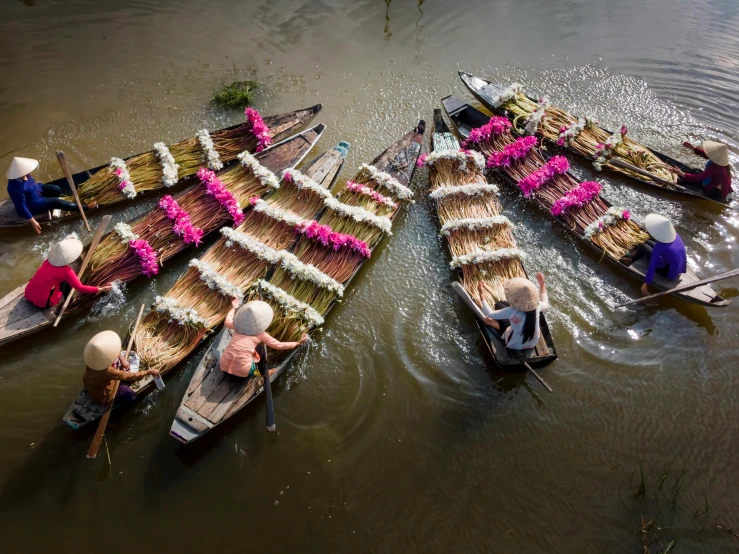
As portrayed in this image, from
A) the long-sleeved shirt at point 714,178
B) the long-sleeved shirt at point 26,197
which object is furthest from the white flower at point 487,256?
the long-sleeved shirt at point 26,197

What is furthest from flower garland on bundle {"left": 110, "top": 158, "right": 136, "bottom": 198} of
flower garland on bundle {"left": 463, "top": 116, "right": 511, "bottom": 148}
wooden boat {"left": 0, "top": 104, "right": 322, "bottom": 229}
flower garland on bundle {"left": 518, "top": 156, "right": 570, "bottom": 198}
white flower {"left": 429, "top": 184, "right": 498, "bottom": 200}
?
flower garland on bundle {"left": 518, "top": 156, "right": 570, "bottom": 198}

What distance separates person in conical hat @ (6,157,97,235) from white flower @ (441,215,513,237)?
5.78 m

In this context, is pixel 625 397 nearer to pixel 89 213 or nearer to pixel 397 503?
pixel 397 503

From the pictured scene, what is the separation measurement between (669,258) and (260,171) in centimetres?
653

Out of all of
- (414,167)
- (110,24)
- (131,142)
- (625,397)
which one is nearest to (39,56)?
(110,24)

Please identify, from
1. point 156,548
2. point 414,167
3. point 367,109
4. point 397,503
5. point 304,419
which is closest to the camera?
point 156,548

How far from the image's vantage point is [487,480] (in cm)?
596

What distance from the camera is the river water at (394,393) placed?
5625mm

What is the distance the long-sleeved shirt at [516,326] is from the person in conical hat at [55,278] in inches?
222

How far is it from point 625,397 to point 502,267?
98.0 inches

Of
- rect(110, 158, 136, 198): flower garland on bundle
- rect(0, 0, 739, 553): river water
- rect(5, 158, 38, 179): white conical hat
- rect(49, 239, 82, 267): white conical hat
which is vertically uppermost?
rect(5, 158, 38, 179): white conical hat

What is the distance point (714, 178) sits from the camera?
8.10 m

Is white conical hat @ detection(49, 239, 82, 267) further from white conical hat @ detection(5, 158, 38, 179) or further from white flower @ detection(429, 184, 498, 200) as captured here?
white flower @ detection(429, 184, 498, 200)

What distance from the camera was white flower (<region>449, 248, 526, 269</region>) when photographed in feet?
23.7
